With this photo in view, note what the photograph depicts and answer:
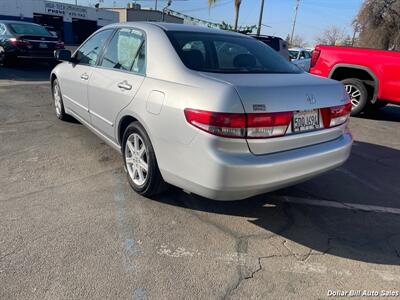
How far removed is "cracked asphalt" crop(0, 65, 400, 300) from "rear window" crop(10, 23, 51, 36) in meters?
9.27

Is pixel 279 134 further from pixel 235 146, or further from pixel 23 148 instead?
pixel 23 148

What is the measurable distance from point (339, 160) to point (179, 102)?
164 cm

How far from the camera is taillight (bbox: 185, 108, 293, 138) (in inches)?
103

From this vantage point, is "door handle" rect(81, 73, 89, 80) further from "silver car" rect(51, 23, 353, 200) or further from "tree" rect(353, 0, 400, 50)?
"tree" rect(353, 0, 400, 50)

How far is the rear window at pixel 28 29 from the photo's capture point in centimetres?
1240

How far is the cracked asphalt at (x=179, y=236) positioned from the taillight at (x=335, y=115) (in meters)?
0.91

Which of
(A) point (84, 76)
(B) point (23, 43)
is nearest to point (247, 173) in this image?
(A) point (84, 76)

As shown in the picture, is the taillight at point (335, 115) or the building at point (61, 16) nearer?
the taillight at point (335, 115)

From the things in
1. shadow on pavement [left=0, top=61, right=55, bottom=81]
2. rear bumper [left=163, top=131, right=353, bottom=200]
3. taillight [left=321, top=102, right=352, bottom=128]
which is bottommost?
shadow on pavement [left=0, top=61, right=55, bottom=81]

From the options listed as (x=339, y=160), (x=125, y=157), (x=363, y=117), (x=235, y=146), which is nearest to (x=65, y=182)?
(x=125, y=157)

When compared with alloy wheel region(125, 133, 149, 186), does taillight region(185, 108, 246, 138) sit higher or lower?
higher

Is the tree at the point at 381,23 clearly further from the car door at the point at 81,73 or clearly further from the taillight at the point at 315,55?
the car door at the point at 81,73

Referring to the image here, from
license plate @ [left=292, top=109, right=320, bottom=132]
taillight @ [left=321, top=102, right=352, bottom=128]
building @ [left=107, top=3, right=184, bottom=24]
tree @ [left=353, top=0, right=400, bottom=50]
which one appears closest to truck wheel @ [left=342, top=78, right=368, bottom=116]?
taillight @ [left=321, top=102, right=352, bottom=128]

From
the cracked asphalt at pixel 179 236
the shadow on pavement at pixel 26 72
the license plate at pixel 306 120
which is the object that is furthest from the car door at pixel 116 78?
the shadow on pavement at pixel 26 72
